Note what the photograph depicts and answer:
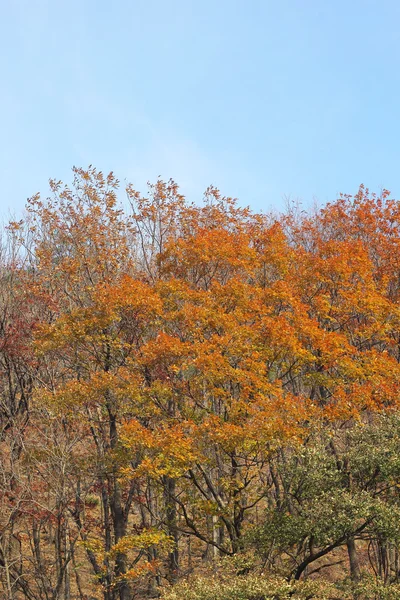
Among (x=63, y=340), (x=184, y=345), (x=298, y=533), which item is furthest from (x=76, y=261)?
(x=298, y=533)

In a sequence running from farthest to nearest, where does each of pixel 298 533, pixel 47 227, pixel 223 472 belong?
pixel 47 227 < pixel 223 472 < pixel 298 533

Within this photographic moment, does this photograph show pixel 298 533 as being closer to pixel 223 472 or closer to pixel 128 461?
pixel 223 472

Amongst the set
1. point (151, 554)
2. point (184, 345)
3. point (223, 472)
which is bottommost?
point (151, 554)

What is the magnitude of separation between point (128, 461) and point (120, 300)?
472cm

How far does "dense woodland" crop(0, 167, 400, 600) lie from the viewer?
1375 cm

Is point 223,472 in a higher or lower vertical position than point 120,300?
lower

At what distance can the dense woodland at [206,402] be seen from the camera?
1375 centimetres

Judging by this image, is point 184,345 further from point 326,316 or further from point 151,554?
point 151,554

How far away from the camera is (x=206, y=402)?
18.0m

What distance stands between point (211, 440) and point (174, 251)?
6.92m

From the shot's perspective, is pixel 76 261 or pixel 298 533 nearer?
pixel 298 533

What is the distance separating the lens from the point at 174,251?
19625 mm

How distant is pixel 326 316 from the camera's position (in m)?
18.3

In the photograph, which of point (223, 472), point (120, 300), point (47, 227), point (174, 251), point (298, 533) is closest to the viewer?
point (298, 533)
